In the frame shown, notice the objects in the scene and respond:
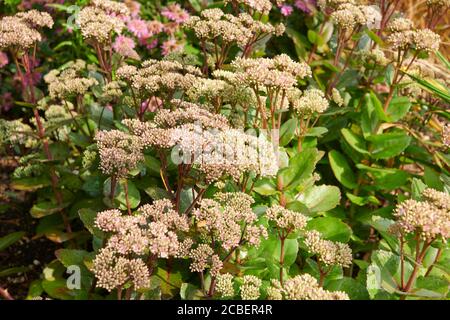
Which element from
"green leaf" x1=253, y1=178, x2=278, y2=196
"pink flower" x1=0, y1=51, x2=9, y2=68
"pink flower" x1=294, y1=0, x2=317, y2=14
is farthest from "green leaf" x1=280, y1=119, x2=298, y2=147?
"pink flower" x1=0, y1=51, x2=9, y2=68

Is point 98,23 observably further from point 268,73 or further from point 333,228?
point 333,228

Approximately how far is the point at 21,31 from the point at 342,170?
2033 millimetres

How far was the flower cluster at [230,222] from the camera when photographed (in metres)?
2.19

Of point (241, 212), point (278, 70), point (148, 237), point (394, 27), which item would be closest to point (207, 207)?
point (241, 212)

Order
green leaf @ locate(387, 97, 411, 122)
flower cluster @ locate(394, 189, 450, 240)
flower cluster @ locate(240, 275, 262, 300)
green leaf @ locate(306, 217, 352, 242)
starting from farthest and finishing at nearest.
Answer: green leaf @ locate(387, 97, 411, 122)
green leaf @ locate(306, 217, 352, 242)
flower cluster @ locate(240, 275, 262, 300)
flower cluster @ locate(394, 189, 450, 240)

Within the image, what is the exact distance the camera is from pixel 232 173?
2391 millimetres

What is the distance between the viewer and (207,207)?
2.31 metres

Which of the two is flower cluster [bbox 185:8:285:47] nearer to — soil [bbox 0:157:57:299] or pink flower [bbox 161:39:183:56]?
pink flower [bbox 161:39:183:56]

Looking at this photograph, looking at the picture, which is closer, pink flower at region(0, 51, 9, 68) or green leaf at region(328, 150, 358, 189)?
green leaf at region(328, 150, 358, 189)

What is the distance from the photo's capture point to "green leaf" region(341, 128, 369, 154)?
11.1ft

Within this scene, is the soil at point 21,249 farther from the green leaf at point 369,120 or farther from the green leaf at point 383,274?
the green leaf at point 369,120

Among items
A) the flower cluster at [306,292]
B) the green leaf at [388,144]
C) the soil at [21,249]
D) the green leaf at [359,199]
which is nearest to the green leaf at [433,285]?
the flower cluster at [306,292]
